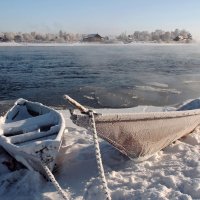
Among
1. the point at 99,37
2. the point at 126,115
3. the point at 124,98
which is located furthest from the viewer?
the point at 99,37

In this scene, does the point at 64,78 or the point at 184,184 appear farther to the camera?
the point at 64,78

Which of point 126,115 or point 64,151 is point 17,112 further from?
point 126,115

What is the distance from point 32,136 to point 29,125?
3.40 ft

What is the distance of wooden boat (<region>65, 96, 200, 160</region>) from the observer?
6.25 m

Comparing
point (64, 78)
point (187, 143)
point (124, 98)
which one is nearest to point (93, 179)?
point (187, 143)

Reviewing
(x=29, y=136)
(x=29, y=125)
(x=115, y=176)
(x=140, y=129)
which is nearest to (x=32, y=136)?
(x=29, y=136)

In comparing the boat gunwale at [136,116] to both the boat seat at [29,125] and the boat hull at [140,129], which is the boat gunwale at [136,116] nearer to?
the boat hull at [140,129]

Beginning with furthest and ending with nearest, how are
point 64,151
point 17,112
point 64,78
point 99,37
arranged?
1. point 99,37
2. point 64,78
3. point 17,112
4. point 64,151

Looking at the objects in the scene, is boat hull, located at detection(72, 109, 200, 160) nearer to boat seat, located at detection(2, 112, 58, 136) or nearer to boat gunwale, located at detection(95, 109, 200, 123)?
boat gunwale, located at detection(95, 109, 200, 123)

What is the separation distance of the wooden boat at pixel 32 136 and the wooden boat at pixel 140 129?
98cm

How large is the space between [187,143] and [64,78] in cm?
1429

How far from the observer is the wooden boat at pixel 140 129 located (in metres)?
6.25

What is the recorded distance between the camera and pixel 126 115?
645 centimetres

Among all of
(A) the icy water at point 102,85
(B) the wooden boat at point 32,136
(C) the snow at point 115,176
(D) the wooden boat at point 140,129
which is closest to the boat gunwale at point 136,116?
(D) the wooden boat at point 140,129
